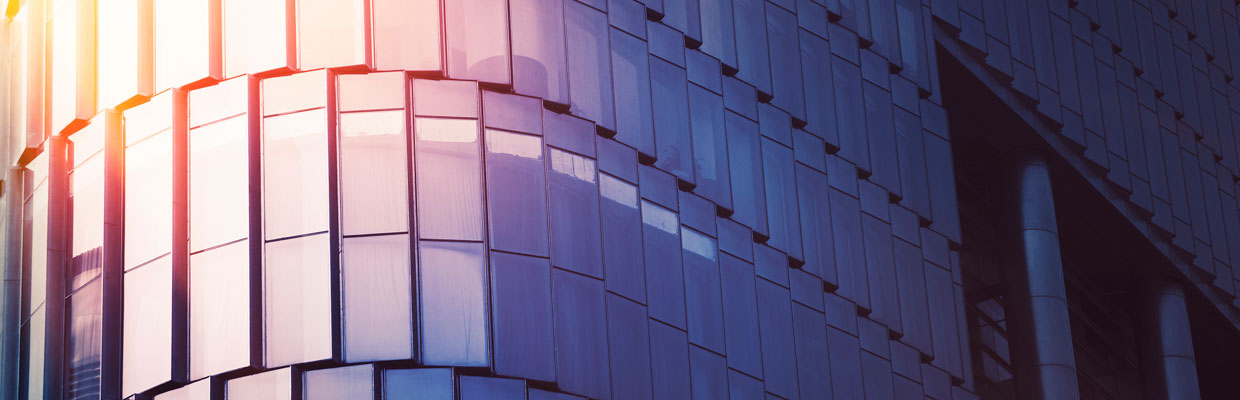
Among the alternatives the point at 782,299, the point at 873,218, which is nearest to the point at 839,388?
the point at 782,299

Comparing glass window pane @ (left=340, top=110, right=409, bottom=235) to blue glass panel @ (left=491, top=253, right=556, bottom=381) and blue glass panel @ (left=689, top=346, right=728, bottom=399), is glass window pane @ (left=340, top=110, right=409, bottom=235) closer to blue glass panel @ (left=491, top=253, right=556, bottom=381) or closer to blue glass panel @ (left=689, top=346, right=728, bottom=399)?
blue glass panel @ (left=491, top=253, right=556, bottom=381)

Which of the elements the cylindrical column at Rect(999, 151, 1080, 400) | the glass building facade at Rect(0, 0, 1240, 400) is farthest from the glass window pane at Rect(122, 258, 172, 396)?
the cylindrical column at Rect(999, 151, 1080, 400)

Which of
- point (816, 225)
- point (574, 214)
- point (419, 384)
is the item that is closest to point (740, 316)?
point (816, 225)

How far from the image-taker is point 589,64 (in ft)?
112

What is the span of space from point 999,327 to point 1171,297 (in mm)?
6779

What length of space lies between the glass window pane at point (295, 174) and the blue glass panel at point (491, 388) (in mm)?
3316

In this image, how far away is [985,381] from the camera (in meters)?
51.9

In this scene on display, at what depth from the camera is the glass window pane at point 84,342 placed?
101 ft

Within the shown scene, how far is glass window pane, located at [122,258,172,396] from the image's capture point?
2997 cm

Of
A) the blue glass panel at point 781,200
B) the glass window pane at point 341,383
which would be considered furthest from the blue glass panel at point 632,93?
the glass window pane at point 341,383

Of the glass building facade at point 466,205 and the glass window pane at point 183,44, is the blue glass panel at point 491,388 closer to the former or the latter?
the glass building facade at point 466,205

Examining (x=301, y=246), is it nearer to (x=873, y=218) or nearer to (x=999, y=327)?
(x=873, y=218)

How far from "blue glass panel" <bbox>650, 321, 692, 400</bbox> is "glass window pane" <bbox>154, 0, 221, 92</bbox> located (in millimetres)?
8619

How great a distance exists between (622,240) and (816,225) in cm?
840
